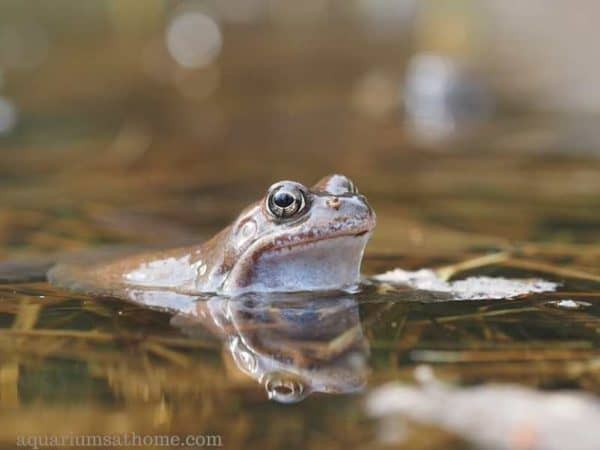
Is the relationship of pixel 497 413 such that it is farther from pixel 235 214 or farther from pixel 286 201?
pixel 235 214

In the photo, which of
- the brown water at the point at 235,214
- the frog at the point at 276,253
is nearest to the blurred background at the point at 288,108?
the brown water at the point at 235,214

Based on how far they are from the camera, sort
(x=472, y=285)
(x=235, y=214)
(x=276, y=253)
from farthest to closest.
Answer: (x=235, y=214) < (x=472, y=285) < (x=276, y=253)

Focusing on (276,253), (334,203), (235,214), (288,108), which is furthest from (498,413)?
(288,108)

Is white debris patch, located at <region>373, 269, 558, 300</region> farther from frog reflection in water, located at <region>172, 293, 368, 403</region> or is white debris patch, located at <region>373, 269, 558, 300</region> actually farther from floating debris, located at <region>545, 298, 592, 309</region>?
frog reflection in water, located at <region>172, 293, 368, 403</region>

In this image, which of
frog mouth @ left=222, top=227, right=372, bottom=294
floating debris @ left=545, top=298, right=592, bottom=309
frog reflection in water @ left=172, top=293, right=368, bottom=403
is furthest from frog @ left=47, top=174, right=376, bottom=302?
floating debris @ left=545, top=298, right=592, bottom=309

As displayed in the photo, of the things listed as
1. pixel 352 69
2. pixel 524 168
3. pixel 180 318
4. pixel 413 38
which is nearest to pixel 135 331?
pixel 180 318

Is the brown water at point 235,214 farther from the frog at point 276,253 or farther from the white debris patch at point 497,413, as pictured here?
the frog at point 276,253

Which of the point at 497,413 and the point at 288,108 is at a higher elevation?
the point at 288,108
